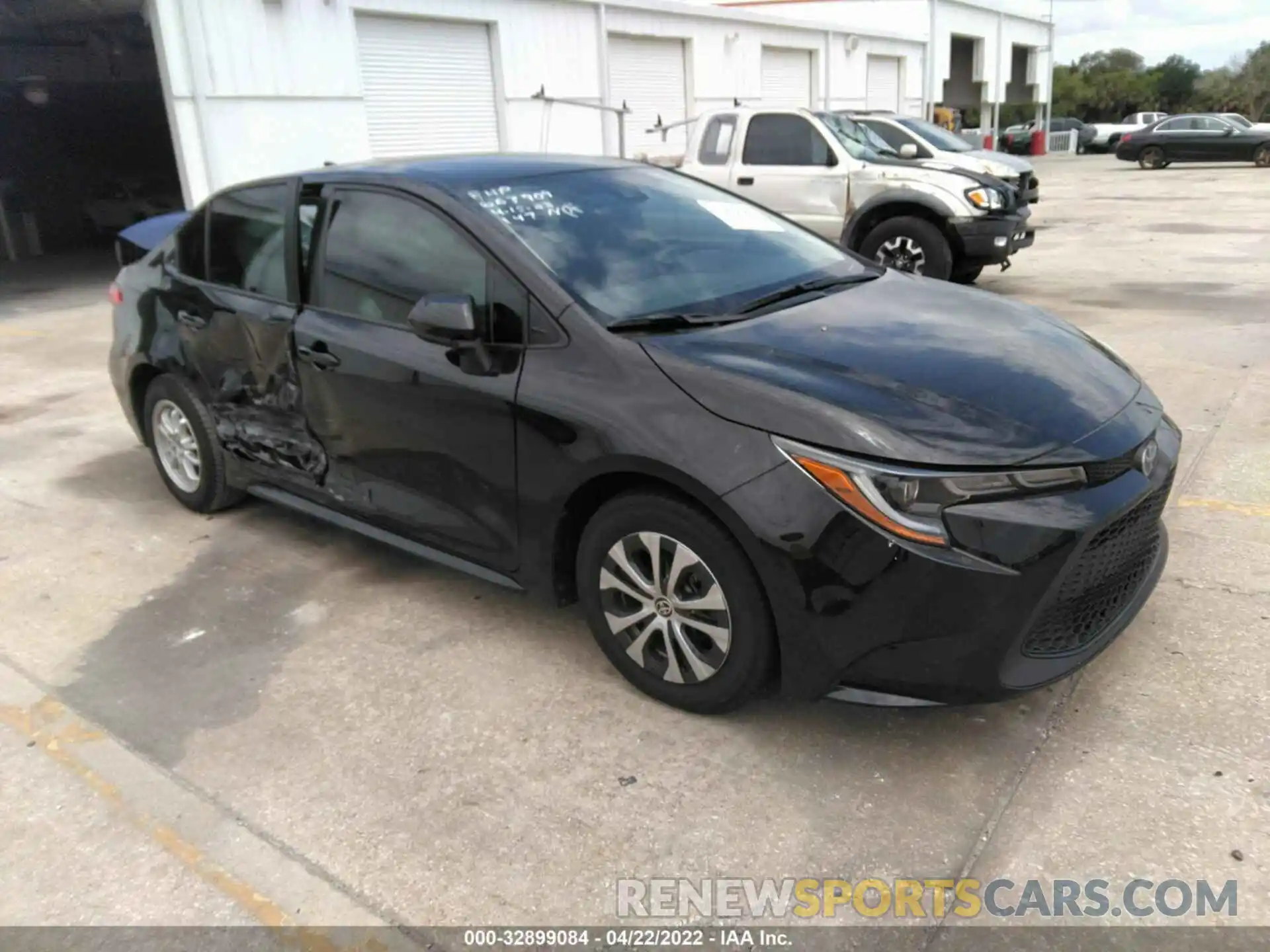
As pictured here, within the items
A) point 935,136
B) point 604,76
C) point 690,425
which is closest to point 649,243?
point 690,425

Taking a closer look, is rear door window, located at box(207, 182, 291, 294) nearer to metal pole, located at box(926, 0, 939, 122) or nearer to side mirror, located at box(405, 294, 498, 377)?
side mirror, located at box(405, 294, 498, 377)

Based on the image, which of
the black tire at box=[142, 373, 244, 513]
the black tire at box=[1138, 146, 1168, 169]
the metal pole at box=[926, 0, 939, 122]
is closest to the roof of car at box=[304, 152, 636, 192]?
the black tire at box=[142, 373, 244, 513]

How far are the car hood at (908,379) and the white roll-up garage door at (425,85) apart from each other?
11598mm

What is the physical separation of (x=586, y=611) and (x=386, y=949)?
119 cm

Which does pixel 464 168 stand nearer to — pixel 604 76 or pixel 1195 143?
pixel 604 76

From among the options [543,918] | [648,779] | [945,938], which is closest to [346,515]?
[648,779]

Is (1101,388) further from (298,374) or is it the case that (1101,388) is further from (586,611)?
(298,374)

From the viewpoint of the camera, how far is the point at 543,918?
2316 millimetres

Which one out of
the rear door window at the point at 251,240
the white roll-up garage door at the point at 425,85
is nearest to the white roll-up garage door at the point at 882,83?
the white roll-up garage door at the point at 425,85

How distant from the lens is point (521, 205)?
3439 mm

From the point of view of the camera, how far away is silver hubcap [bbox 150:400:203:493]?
4.67m

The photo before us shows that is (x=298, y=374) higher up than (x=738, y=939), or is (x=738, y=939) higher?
(x=298, y=374)

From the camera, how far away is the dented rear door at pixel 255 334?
12.9 feet

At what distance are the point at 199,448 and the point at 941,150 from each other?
8.50 m
